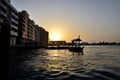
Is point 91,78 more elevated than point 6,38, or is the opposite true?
point 6,38

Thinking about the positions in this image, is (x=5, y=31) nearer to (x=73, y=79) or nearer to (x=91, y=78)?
(x=73, y=79)

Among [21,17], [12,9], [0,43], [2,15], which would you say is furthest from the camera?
[21,17]

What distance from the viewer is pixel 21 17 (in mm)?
133625

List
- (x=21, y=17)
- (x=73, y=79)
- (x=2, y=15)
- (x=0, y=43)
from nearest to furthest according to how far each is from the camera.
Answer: (x=0, y=43) → (x=73, y=79) → (x=2, y=15) → (x=21, y=17)

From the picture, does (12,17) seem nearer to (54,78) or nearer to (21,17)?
(21,17)

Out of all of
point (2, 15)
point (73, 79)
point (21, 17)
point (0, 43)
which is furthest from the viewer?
point (21, 17)

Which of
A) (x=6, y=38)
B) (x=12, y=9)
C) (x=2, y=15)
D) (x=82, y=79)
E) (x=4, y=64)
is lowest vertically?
(x=82, y=79)

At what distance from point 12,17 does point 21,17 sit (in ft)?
95.9

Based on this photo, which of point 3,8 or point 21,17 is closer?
point 3,8

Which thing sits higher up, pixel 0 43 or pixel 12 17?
pixel 12 17

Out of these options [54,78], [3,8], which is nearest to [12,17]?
[3,8]

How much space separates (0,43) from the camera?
12.8 metres

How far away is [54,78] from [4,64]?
29.1ft

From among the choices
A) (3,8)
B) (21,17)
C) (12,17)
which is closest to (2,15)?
(3,8)
